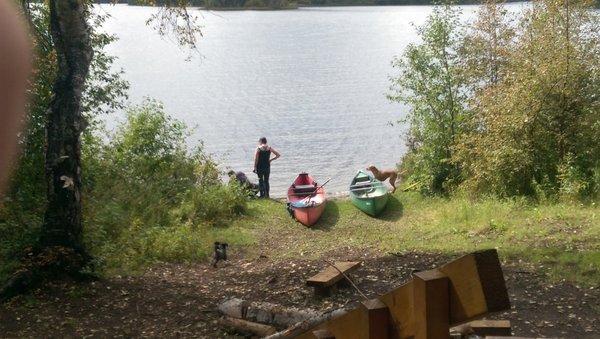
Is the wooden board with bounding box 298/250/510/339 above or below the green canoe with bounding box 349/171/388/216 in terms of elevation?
above

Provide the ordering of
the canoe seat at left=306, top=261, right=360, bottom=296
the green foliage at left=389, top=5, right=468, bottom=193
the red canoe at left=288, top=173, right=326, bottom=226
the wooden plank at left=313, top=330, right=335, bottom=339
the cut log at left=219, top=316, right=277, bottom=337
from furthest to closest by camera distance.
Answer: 1. the green foliage at left=389, top=5, right=468, bottom=193
2. the red canoe at left=288, top=173, right=326, bottom=226
3. the canoe seat at left=306, top=261, right=360, bottom=296
4. the cut log at left=219, top=316, right=277, bottom=337
5. the wooden plank at left=313, top=330, right=335, bottom=339

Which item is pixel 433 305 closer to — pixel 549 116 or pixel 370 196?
pixel 549 116

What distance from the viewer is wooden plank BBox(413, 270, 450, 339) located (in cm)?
311

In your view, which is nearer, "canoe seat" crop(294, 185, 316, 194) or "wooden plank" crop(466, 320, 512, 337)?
"wooden plank" crop(466, 320, 512, 337)

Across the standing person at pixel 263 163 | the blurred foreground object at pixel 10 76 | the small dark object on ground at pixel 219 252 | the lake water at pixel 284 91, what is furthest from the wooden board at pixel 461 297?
the standing person at pixel 263 163

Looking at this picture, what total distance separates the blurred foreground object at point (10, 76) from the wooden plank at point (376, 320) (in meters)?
2.33

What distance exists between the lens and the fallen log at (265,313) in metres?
5.81

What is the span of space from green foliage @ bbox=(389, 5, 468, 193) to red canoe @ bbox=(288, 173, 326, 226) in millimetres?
3260

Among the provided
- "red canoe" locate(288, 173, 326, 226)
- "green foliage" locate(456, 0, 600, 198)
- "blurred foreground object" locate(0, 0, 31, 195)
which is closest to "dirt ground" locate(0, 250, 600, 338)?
"blurred foreground object" locate(0, 0, 31, 195)

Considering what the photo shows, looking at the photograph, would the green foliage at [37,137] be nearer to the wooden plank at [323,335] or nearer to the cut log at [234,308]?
the cut log at [234,308]

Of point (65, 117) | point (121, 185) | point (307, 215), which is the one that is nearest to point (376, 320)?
point (65, 117)

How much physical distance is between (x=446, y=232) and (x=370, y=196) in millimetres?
6852

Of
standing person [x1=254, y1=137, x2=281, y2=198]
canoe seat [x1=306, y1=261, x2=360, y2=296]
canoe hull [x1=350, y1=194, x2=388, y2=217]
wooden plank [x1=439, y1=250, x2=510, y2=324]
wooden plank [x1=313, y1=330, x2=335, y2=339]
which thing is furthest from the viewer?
standing person [x1=254, y1=137, x2=281, y2=198]

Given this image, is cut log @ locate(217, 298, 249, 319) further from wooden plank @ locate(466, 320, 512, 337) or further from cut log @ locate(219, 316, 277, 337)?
wooden plank @ locate(466, 320, 512, 337)
